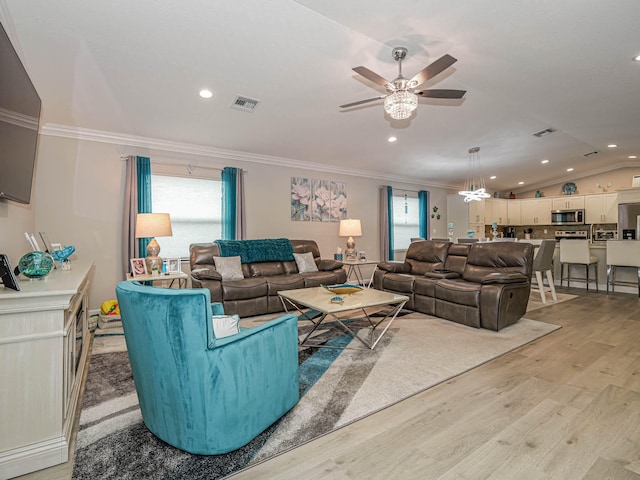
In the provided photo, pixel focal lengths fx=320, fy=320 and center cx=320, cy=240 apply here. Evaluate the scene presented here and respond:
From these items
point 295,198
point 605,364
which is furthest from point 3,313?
point 295,198

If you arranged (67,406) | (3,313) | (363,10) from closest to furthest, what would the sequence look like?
(3,313) → (67,406) → (363,10)

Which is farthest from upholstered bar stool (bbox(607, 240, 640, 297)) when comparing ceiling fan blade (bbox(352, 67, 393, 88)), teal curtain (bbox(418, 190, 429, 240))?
ceiling fan blade (bbox(352, 67, 393, 88))

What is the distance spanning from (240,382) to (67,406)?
3.21 ft

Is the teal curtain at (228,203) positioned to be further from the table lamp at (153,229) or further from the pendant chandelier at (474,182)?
the pendant chandelier at (474,182)

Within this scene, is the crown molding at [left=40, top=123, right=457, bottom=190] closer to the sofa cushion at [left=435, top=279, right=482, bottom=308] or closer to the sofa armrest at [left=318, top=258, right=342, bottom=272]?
the sofa armrest at [left=318, top=258, right=342, bottom=272]

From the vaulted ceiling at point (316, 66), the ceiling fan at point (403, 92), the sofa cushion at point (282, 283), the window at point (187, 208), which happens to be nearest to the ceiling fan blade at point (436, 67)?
the ceiling fan at point (403, 92)

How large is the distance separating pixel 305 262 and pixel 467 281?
242 cm

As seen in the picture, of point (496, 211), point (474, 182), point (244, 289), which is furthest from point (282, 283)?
point (496, 211)

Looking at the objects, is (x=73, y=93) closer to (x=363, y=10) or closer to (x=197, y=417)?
(x=363, y=10)

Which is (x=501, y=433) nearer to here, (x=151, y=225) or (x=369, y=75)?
(x=369, y=75)

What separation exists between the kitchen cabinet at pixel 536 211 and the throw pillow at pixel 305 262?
24.1 feet

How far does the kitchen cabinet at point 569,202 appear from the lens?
834cm

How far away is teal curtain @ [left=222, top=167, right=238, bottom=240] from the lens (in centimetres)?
522

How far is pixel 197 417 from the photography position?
1534 millimetres
